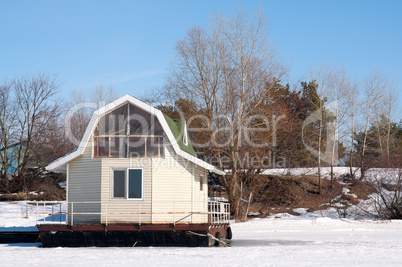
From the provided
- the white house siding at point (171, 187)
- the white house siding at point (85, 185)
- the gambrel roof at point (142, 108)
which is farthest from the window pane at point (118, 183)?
the gambrel roof at point (142, 108)

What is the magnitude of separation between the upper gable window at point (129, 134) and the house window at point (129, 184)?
0.78m

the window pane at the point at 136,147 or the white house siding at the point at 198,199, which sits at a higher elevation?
the window pane at the point at 136,147

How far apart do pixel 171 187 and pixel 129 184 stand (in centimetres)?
173

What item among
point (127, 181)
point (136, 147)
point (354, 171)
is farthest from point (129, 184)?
point (354, 171)

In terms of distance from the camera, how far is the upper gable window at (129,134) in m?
19.7

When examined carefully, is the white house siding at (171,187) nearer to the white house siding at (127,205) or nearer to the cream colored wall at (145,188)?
the cream colored wall at (145,188)

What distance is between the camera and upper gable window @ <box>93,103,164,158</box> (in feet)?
64.6

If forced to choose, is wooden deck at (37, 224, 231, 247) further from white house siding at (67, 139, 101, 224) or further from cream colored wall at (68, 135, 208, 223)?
white house siding at (67, 139, 101, 224)

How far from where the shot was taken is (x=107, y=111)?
19781 millimetres

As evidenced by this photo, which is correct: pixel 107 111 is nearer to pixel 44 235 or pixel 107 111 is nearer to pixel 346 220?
pixel 44 235

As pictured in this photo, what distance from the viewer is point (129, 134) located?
19734 mm

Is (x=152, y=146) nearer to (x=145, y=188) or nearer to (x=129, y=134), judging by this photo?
(x=129, y=134)

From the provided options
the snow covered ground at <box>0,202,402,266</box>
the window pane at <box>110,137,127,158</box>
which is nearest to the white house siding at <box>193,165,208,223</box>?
the snow covered ground at <box>0,202,402,266</box>

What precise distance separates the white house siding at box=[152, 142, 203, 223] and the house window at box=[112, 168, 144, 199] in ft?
1.90
